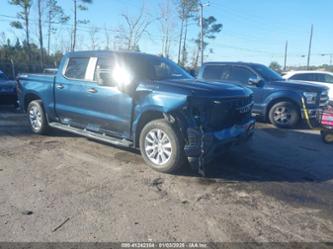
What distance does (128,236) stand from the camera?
10.3 feet

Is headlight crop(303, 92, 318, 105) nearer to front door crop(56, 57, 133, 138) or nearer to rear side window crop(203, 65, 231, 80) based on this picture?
rear side window crop(203, 65, 231, 80)

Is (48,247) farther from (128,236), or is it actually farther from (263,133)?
(263,133)

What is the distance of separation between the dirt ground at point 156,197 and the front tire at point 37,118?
875mm

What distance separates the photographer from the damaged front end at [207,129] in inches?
177

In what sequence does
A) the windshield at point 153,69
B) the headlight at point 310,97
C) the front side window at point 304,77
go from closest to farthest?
the windshield at point 153,69, the headlight at point 310,97, the front side window at point 304,77

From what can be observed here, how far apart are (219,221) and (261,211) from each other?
60 cm

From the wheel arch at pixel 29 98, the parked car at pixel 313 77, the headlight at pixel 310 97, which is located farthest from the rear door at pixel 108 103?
the parked car at pixel 313 77

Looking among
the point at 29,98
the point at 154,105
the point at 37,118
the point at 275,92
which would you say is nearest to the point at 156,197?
the point at 154,105

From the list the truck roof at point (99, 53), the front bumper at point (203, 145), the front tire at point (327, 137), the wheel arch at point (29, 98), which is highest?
the truck roof at point (99, 53)

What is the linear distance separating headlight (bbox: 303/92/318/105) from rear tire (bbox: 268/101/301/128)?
1.21 feet

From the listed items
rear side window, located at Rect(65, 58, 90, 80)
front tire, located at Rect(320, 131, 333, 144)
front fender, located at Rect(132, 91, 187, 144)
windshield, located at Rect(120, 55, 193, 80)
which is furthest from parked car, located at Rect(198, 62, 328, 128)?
front fender, located at Rect(132, 91, 187, 144)

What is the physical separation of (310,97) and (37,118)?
7347 millimetres

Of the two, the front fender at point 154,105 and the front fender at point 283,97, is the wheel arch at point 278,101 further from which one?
the front fender at point 154,105

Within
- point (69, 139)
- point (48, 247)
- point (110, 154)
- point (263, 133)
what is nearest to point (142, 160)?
point (110, 154)
